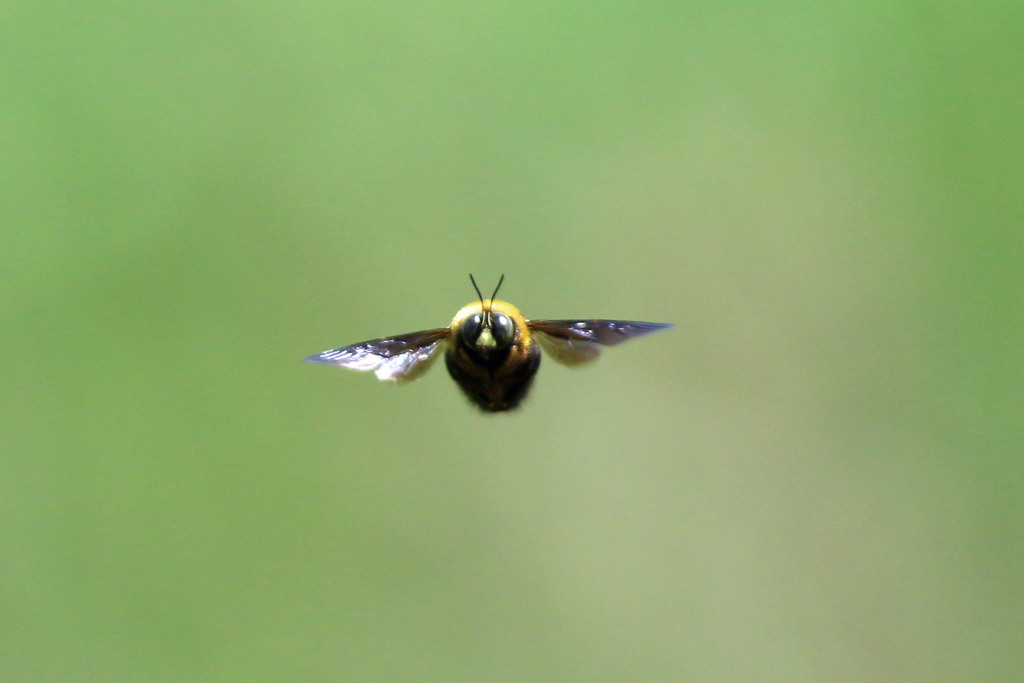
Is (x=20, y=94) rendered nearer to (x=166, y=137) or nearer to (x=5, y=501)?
(x=166, y=137)

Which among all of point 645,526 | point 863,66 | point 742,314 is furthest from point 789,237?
point 645,526

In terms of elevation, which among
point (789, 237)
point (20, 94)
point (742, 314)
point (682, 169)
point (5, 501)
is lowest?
point (5, 501)

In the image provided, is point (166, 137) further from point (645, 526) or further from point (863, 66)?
point (863, 66)

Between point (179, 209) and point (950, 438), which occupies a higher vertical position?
point (179, 209)

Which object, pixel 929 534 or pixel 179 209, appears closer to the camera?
pixel 179 209
